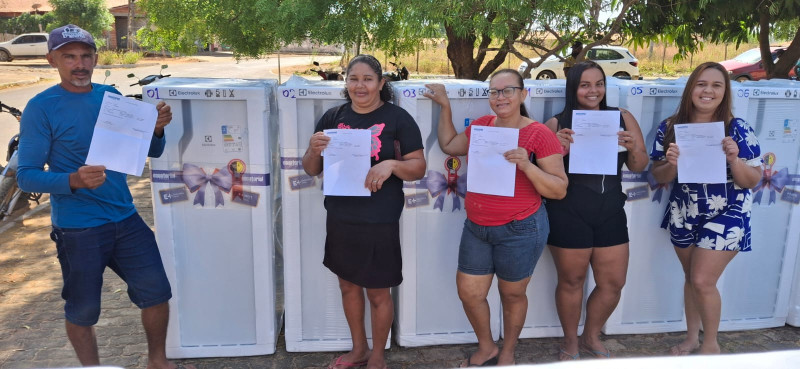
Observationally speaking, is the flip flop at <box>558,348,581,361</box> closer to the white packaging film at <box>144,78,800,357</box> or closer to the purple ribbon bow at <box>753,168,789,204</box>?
the white packaging film at <box>144,78,800,357</box>

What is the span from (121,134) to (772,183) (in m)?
3.96

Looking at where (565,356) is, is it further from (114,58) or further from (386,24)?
(114,58)

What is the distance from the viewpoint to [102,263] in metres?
3.12

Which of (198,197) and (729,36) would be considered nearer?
(198,197)

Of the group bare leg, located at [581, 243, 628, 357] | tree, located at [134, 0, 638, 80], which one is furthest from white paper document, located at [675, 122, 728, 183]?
tree, located at [134, 0, 638, 80]

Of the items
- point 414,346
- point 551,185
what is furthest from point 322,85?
point 414,346

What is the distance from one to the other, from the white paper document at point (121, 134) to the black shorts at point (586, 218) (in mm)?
2238

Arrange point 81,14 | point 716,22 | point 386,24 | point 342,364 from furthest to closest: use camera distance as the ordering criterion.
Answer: point 81,14, point 386,24, point 716,22, point 342,364

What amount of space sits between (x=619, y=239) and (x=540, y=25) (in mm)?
2295

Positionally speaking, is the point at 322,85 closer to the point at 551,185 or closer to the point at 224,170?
the point at 224,170

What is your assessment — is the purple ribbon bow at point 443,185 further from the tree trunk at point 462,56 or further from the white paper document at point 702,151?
the tree trunk at point 462,56

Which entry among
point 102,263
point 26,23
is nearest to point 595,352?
point 102,263

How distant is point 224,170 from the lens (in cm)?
365

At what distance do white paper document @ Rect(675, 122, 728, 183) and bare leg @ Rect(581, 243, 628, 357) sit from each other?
0.58 metres
